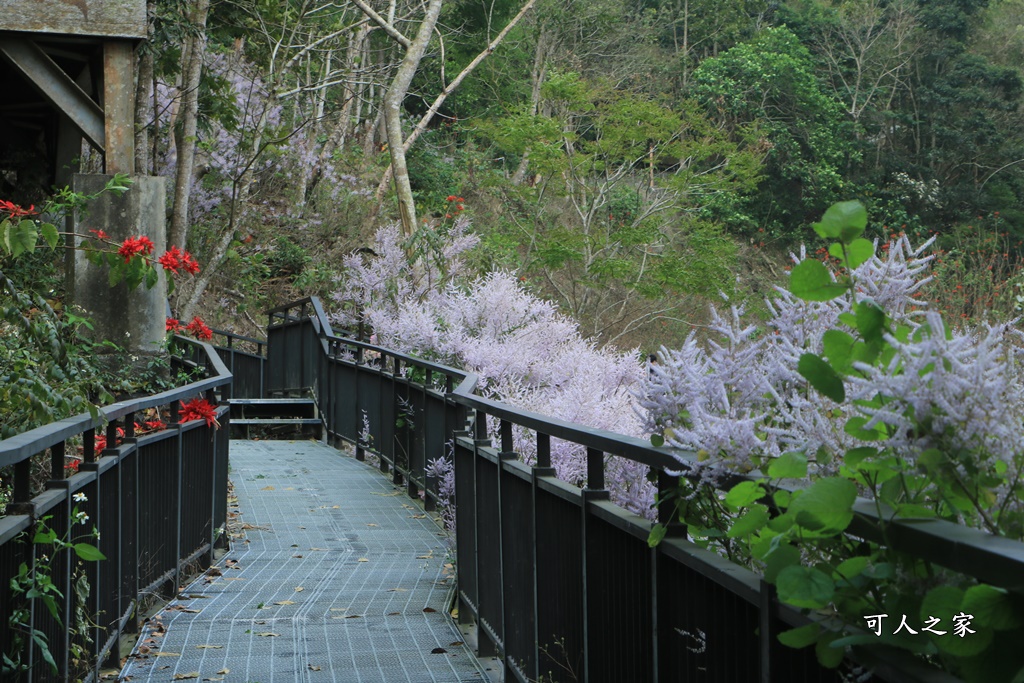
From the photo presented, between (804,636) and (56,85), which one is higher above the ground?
(56,85)

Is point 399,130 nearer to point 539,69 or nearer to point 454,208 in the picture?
point 454,208

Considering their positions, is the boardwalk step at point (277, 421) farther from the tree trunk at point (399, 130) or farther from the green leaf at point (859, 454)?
the green leaf at point (859, 454)

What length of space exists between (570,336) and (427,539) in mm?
2999

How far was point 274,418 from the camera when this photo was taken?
15766 millimetres

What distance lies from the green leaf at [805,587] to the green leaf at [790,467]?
151 mm

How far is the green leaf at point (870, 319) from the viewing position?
1.56 metres

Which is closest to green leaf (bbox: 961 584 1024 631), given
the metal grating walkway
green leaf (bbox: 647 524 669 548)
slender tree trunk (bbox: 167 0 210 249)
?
green leaf (bbox: 647 524 669 548)

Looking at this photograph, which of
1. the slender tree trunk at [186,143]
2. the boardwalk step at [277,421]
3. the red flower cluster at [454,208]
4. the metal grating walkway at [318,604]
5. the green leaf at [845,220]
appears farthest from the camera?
the red flower cluster at [454,208]

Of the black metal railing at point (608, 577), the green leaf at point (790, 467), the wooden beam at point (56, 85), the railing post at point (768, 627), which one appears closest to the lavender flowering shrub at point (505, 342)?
the black metal railing at point (608, 577)

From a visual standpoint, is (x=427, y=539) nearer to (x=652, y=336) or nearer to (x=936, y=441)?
(x=936, y=441)

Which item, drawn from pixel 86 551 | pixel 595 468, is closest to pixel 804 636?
pixel 595 468

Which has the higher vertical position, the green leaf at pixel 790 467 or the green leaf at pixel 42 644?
the green leaf at pixel 790 467

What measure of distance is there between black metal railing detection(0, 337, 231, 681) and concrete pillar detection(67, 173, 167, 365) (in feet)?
8.77

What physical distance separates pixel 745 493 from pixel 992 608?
634 mm
